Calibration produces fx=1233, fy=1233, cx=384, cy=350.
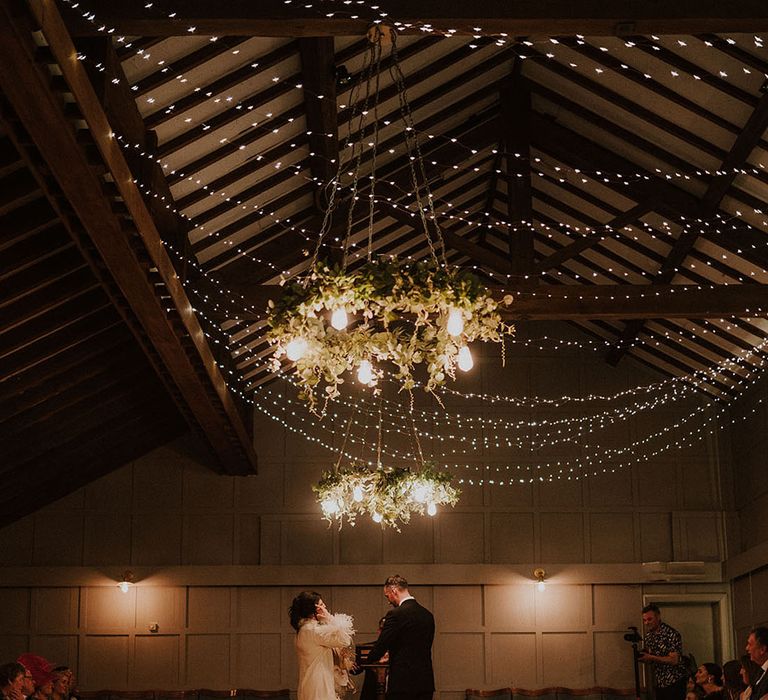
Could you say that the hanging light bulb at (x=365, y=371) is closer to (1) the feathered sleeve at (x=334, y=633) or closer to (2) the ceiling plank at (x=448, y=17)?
(1) the feathered sleeve at (x=334, y=633)

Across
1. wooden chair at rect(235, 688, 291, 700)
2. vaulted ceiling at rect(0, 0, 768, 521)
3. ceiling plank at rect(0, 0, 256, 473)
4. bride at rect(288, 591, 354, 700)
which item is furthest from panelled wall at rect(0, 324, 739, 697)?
bride at rect(288, 591, 354, 700)

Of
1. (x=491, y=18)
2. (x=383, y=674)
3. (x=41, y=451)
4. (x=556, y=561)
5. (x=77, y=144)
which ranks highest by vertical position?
(x=491, y=18)

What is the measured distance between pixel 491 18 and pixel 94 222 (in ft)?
8.31

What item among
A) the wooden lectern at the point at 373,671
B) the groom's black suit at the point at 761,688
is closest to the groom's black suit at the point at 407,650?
the wooden lectern at the point at 373,671

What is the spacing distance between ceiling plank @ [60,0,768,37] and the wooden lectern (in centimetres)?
354

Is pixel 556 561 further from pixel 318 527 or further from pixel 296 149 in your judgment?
pixel 296 149

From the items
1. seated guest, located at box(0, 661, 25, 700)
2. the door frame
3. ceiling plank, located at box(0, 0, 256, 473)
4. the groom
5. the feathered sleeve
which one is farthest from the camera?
the door frame

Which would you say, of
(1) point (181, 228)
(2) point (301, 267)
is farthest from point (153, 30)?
(2) point (301, 267)

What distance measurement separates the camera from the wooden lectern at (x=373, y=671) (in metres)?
7.62

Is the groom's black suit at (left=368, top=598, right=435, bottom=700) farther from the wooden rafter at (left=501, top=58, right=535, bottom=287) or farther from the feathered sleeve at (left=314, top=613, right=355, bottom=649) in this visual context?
the wooden rafter at (left=501, top=58, right=535, bottom=287)

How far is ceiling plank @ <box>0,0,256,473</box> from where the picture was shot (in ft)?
16.4

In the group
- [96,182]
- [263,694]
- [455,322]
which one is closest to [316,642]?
[455,322]

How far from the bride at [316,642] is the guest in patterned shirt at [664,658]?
5.40m

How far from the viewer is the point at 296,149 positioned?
30.6ft
